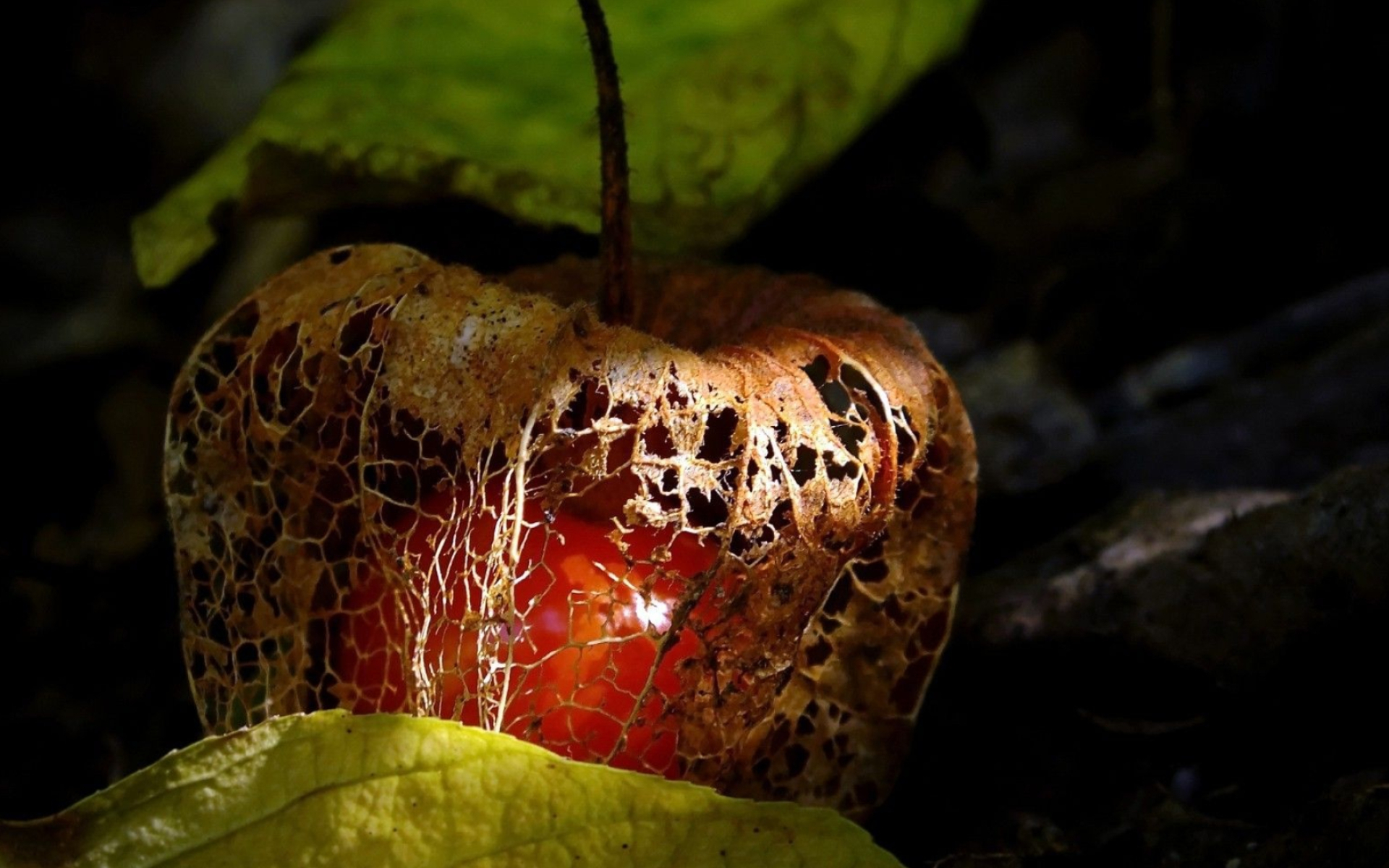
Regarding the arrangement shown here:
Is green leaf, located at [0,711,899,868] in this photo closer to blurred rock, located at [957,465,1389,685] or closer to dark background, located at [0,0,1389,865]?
dark background, located at [0,0,1389,865]

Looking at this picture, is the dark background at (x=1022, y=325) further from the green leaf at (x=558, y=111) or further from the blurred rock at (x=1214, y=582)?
the green leaf at (x=558, y=111)

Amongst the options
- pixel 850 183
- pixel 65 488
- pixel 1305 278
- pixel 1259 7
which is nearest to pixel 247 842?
pixel 65 488

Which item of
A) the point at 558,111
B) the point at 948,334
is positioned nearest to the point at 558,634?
the point at 558,111

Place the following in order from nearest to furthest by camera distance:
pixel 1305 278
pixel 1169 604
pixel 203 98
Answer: pixel 1169 604
pixel 203 98
pixel 1305 278

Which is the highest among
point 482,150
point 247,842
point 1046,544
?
point 482,150

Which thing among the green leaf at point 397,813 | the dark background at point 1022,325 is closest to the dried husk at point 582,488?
the green leaf at point 397,813

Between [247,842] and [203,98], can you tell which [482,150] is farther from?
[247,842]

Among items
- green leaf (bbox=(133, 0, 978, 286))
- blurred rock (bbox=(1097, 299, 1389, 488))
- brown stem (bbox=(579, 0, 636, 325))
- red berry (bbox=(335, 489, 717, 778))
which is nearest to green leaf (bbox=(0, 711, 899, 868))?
red berry (bbox=(335, 489, 717, 778))
